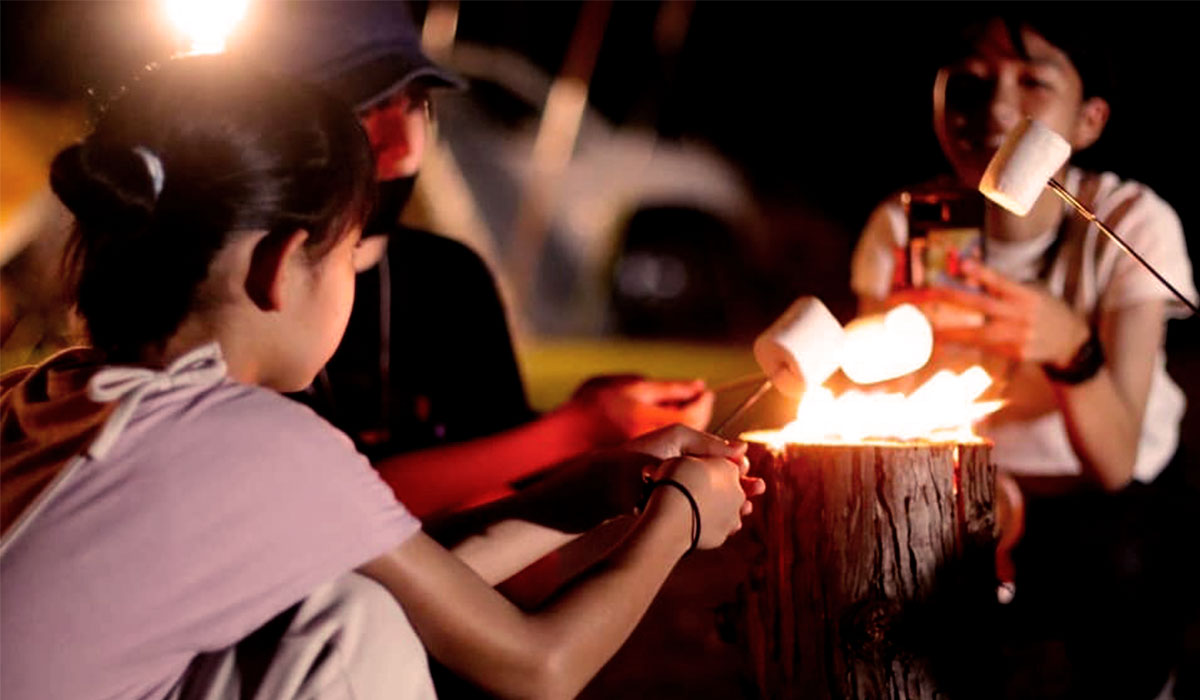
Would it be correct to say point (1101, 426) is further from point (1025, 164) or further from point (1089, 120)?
point (1025, 164)

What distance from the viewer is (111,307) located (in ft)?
7.11

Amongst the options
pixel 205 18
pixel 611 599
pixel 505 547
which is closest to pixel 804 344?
pixel 505 547

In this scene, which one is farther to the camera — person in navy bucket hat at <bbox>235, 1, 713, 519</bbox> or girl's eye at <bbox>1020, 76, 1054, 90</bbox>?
girl's eye at <bbox>1020, 76, 1054, 90</bbox>

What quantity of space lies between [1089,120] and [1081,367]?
0.79 metres

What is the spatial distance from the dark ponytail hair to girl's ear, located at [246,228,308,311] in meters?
0.02

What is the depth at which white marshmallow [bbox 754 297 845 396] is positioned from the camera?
293cm

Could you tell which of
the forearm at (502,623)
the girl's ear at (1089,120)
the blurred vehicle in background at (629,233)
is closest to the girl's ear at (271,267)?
the forearm at (502,623)

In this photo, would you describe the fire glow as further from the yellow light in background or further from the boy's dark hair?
the yellow light in background

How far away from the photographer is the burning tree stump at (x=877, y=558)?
9.16ft

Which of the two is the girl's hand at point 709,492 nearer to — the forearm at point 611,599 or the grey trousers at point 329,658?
the forearm at point 611,599

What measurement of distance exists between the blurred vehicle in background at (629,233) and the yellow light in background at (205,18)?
13219 millimetres

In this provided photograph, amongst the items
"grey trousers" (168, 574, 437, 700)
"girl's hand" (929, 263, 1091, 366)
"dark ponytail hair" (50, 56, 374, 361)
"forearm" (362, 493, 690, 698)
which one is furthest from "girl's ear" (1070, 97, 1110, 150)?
"grey trousers" (168, 574, 437, 700)

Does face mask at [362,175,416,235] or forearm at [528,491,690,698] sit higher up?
face mask at [362,175,416,235]

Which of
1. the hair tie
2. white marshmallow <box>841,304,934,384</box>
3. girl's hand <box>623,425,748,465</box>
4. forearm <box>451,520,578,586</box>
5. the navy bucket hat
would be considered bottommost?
forearm <box>451,520,578,586</box>
